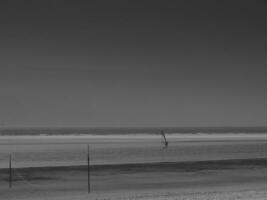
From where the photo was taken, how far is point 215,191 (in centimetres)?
2030

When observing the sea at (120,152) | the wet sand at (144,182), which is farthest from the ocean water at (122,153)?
the wet sand at (144,182)

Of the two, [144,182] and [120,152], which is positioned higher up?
[120,152]

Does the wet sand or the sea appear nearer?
the wet sand

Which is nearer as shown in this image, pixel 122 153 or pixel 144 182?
pixel 144 182

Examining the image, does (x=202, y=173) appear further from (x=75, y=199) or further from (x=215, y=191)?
(x=75, y=199)

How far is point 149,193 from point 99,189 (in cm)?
211

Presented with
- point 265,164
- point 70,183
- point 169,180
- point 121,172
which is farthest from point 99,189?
point 265,164

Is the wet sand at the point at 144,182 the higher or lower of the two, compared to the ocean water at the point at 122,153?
lower

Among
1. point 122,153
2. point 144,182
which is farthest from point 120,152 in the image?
point 144,182

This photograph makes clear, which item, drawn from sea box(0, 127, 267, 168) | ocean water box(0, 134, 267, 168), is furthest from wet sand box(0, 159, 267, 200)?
ocean water box(0, 134, 267, 168)

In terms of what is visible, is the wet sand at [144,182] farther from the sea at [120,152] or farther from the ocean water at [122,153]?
the ocean water at [122,153]

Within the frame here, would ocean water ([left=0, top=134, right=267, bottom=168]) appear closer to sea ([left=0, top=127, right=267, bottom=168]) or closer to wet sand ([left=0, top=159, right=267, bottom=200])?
sea ([left=0, top=127, right=267, bottom=168])

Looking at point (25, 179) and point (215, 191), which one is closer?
point (215, 191)

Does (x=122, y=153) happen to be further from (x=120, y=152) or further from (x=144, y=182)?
(x=144, y=182)
